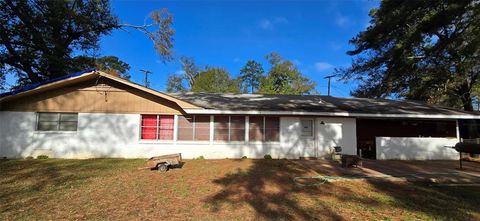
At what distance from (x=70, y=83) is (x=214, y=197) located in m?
10.6

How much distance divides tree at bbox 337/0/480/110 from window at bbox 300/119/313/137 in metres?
7.18

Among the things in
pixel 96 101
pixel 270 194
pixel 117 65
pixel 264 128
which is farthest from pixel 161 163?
pixel 117 65

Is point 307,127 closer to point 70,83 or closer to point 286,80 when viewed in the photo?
point 70,83

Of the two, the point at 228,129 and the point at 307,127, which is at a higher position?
the point at 307,127

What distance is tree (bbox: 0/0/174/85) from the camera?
1903cm

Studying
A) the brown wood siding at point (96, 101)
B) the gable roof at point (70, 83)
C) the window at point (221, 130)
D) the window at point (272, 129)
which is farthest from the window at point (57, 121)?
the window at point (272, 129)

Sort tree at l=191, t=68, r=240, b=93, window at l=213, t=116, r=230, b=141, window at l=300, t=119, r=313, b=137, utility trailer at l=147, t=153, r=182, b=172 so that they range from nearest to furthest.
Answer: utility trailer at l=147, t=153, r=182, b=172, window at l=213, t=116, r=230, b=141, window at l=300, t=119, r=313, b=137, tree at l=191, t=68, r=240, b=93

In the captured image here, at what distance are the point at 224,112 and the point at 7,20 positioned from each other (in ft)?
56.0

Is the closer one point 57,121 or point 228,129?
point 57,121

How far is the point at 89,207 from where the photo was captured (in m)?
5.93

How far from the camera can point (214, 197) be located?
679 centimetres

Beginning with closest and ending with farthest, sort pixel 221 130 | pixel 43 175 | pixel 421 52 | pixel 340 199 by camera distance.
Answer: pixel 340 199
pixel 43 175
pixel 221 130
pixel 421 52

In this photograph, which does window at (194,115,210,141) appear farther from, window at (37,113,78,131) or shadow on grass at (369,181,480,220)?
shadow on grass at (369,181,480,220)

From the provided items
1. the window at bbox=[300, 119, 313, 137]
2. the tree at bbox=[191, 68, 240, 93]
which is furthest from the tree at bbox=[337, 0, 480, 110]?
the tree at bbox=[191, 68, 240, 93]
